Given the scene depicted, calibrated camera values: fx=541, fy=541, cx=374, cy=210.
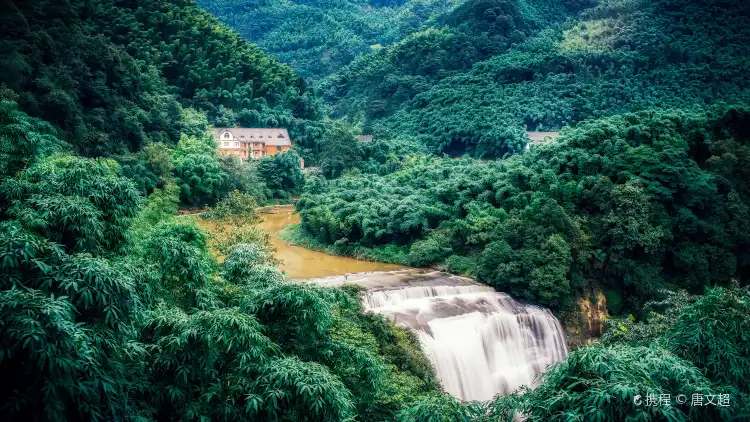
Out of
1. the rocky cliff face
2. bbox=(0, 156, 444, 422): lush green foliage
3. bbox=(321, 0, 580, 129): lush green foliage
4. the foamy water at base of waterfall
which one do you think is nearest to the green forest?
bbox=(0, 156, 444, 422): lush green foliage

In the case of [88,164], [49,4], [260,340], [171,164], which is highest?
[49,4]

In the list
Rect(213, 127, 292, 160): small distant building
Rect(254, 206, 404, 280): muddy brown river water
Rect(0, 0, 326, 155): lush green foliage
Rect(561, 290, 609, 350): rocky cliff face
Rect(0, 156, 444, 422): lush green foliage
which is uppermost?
Rect(0, 0, 326, 155): lush green foliage

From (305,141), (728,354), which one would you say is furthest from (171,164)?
(728,354)

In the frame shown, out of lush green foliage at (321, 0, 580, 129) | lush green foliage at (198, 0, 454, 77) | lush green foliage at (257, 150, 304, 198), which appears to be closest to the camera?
lush green foliage at (257, 150, 304, 198)

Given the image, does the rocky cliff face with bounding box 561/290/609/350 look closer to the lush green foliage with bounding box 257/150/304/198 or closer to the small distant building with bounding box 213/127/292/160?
the lush green foliage with bounding box 257/150/304/198

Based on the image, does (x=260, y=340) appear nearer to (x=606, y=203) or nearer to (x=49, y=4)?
(x=606, y=203)

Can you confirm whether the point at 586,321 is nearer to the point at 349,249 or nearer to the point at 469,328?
the point at 469,328
